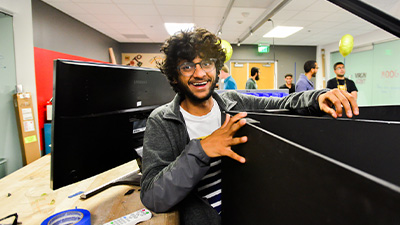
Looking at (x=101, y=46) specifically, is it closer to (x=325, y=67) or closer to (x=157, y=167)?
(x=157, y=167)

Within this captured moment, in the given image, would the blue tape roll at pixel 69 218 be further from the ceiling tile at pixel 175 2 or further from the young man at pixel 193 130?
the ceiling tile at pixel 175 2

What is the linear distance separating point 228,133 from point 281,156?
0.74 ft

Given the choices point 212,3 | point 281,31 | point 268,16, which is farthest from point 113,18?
point 281,31

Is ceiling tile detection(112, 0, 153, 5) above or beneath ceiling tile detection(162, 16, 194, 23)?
beneath

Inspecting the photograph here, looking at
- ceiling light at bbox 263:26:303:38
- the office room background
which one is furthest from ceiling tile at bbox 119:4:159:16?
ceiling light at bbox 263:26:303:38

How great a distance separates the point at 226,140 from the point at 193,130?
1.42ft

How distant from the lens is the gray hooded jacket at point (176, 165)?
0.65 meters

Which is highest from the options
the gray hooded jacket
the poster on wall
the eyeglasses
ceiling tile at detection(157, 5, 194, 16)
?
ceiling tile at detection(157, 5, 194, 16)

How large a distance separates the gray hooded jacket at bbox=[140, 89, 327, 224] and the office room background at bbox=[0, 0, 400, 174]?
314 cm

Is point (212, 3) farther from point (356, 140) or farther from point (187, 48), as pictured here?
point (356, 140)

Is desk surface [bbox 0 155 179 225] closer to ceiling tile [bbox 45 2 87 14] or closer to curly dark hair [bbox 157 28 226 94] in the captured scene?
curly dark hair [bbox 157 28 226 94]

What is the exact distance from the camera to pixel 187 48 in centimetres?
96

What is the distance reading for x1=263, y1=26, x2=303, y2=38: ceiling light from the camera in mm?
5660

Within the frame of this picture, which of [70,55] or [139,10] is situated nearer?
[139,10]
